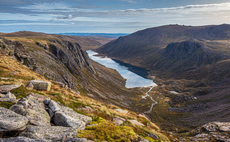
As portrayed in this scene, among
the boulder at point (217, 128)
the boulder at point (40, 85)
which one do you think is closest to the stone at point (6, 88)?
the boulder at point (40, 85)

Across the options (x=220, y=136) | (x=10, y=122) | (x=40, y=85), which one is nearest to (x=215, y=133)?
(x=220, y=136)

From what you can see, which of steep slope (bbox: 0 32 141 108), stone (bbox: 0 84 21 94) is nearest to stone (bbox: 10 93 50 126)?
stone (bbox: 0 84 21 94)

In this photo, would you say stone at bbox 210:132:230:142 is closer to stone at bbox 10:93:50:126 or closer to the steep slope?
stone at bbox 10:93:50:126

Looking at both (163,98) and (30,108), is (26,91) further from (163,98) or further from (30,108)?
(163,98)

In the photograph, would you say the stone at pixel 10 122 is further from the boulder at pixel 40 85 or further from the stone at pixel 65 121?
the boulder at pixel 40 85

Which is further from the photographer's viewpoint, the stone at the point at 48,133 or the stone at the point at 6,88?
the stone at the point at 6,88

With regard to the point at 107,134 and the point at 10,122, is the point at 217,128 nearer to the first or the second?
Answer: the point at 107,134
